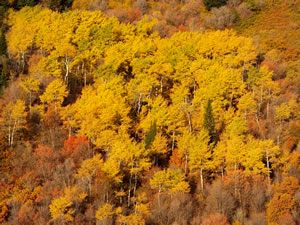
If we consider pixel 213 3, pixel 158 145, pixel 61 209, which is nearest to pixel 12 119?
pixel 61 209

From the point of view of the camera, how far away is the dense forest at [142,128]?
49.3 m

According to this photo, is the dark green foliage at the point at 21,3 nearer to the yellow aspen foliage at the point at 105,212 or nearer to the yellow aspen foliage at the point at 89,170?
the yellow aspen foliage at the point at 89,170

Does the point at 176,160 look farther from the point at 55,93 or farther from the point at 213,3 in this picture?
the point at 213,3

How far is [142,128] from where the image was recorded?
6203 cm

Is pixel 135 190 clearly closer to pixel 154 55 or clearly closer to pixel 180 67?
pixel 180 67

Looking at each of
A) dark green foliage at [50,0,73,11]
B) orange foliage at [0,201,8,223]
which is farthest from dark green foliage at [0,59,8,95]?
dark green foliage at [50,0,73,11]

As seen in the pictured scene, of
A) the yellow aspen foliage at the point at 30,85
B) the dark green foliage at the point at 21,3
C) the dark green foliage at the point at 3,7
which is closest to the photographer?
the yellow aspen foliage at the point at 30,85

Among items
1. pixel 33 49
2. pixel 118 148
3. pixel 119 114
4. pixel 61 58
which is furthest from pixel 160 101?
pixel 33 49

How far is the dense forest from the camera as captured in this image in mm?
49312

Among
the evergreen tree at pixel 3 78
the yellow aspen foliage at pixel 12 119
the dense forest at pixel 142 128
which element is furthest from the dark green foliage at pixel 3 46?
the yellow aspen foliage at pixel 12 119

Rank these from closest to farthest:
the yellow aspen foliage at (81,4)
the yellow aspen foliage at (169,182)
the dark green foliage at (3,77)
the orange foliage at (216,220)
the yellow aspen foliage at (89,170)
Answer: the orange foliage at (216,220), the yellow aspen foliage at (169,182), the yellow aspen foliage at (89,170), the dark green foliage at (3,77), the yellow aspen foliage at (81,4)

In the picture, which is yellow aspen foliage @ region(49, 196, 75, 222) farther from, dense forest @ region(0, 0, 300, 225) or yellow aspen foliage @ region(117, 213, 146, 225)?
yellow aspen foliage @ region(117, 213, 146, 225)

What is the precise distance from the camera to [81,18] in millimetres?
90125

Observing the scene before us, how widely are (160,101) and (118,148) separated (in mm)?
13787
